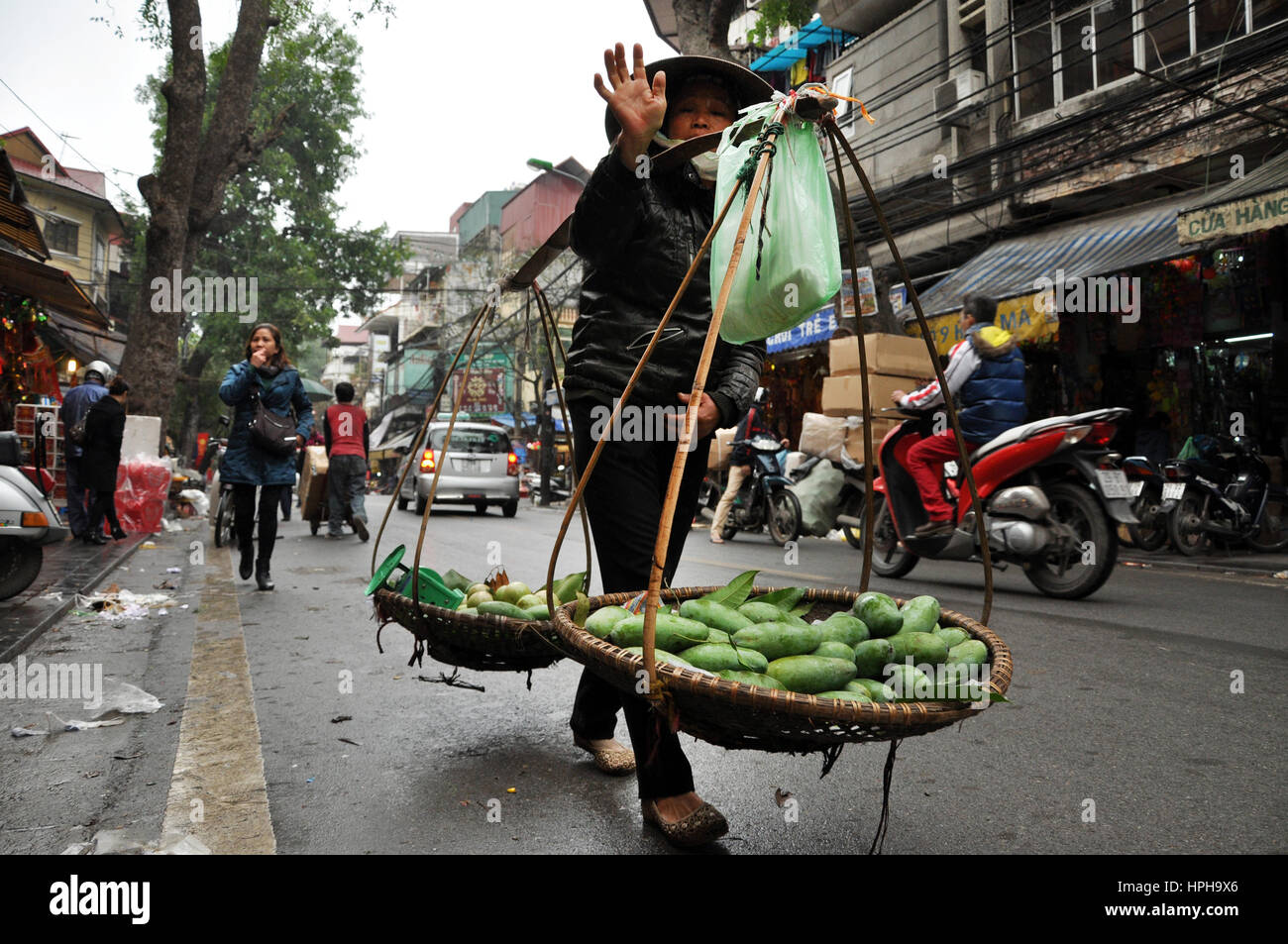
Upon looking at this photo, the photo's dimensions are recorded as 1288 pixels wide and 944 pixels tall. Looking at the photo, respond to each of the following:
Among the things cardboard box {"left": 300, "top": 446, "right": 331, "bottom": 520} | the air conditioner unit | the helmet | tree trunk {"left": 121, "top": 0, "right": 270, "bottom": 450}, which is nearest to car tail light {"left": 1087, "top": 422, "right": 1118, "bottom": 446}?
cardboard box {"left": 300, "top": 446, "right": 331, "bottom": 520}

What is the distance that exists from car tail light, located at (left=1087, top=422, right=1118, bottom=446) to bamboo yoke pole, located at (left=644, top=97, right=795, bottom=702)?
4.23 meters

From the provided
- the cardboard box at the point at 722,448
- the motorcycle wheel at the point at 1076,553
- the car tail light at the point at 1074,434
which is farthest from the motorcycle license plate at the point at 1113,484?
the cardboard box at the point at 722,448

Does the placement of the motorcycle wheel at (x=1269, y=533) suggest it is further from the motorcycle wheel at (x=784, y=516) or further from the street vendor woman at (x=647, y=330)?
the street vendor woman at (x=647, y=330)

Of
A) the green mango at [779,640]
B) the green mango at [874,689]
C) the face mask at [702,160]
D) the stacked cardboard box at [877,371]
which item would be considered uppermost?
the stacked cardboard box at [877,371]

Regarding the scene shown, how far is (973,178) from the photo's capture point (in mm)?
11984

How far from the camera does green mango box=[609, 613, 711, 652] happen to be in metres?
1.63

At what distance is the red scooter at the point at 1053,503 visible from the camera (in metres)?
5.14

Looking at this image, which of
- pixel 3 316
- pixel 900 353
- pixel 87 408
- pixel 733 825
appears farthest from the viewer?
pixel 900 353

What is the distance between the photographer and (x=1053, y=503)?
5441 millimetres

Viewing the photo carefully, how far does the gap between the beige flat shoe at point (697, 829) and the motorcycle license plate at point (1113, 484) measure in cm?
409

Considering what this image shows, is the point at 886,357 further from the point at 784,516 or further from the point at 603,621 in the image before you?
the point at 603,621
